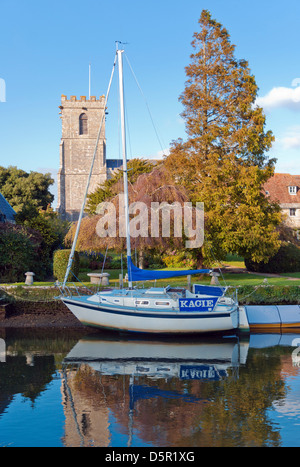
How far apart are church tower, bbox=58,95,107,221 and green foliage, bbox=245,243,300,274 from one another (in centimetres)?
4533

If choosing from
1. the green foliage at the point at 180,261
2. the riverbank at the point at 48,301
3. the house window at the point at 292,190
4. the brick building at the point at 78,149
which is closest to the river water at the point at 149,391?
the riverbank at the point at 48,301

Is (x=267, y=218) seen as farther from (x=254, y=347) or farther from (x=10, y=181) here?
(x=10, y=181)

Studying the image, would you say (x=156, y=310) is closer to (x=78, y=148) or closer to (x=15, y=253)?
(x=15, y=253)

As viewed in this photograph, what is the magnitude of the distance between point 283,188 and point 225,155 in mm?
32409

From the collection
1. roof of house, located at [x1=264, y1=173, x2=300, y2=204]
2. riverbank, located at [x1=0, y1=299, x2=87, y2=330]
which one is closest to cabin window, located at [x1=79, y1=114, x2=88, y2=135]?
roof of house, located at [x1=264, y1=173, x2=300, y2=204]

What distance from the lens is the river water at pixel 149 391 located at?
10500 millimetres

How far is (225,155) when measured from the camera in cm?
2900

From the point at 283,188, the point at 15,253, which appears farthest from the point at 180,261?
the point at 283,188

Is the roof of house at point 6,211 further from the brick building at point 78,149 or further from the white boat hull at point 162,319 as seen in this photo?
the brick building at point 78,149

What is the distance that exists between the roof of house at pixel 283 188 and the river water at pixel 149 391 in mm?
39501

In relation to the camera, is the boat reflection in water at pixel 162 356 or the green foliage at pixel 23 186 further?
the green foliage at pixel 23 186

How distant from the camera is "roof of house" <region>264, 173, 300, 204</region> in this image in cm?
5794

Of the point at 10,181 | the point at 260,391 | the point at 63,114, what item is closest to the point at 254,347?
the point at 260,391

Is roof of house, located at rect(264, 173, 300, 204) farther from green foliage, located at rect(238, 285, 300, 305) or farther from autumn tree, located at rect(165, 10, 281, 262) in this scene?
green foliage, located at rect(238, 285, 300, 305)
